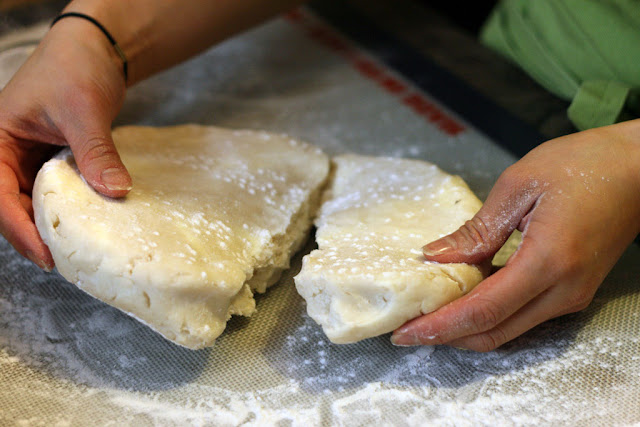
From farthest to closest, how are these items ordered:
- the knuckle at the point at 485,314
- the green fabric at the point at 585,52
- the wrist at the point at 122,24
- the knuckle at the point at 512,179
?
the wrist at the point at 122,24 < the green fabric at the point at 585,52 < the knuckle at the point at 512,179 < the knuckle at the point at 485,314

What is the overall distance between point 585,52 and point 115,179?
127cm

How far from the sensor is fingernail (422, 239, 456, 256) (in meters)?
1.22

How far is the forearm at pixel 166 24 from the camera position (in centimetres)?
166

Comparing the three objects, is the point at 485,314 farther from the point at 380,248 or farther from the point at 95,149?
the point at 95,149

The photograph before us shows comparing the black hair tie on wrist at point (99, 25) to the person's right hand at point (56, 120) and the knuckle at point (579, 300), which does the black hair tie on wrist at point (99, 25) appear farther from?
the knuckle at point (579, 300)

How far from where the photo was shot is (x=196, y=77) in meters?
2.34

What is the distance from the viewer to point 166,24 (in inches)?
71.7

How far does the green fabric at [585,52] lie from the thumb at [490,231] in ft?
1.60

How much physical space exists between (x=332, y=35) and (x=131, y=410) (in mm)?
1880

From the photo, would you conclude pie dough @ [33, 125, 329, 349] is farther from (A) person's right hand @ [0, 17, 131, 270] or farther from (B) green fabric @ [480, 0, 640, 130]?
(B) green fabric @ [480, 0, 640, 130]

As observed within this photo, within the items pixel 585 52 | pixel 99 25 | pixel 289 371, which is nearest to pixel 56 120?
pixel 99 25

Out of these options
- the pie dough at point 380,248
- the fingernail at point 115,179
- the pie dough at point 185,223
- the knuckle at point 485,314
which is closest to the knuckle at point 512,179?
the pie dough at point 380,248

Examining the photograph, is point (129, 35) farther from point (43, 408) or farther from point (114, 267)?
point (43, 408)

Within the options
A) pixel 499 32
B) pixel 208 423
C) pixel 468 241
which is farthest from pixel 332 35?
pixel 208 423
